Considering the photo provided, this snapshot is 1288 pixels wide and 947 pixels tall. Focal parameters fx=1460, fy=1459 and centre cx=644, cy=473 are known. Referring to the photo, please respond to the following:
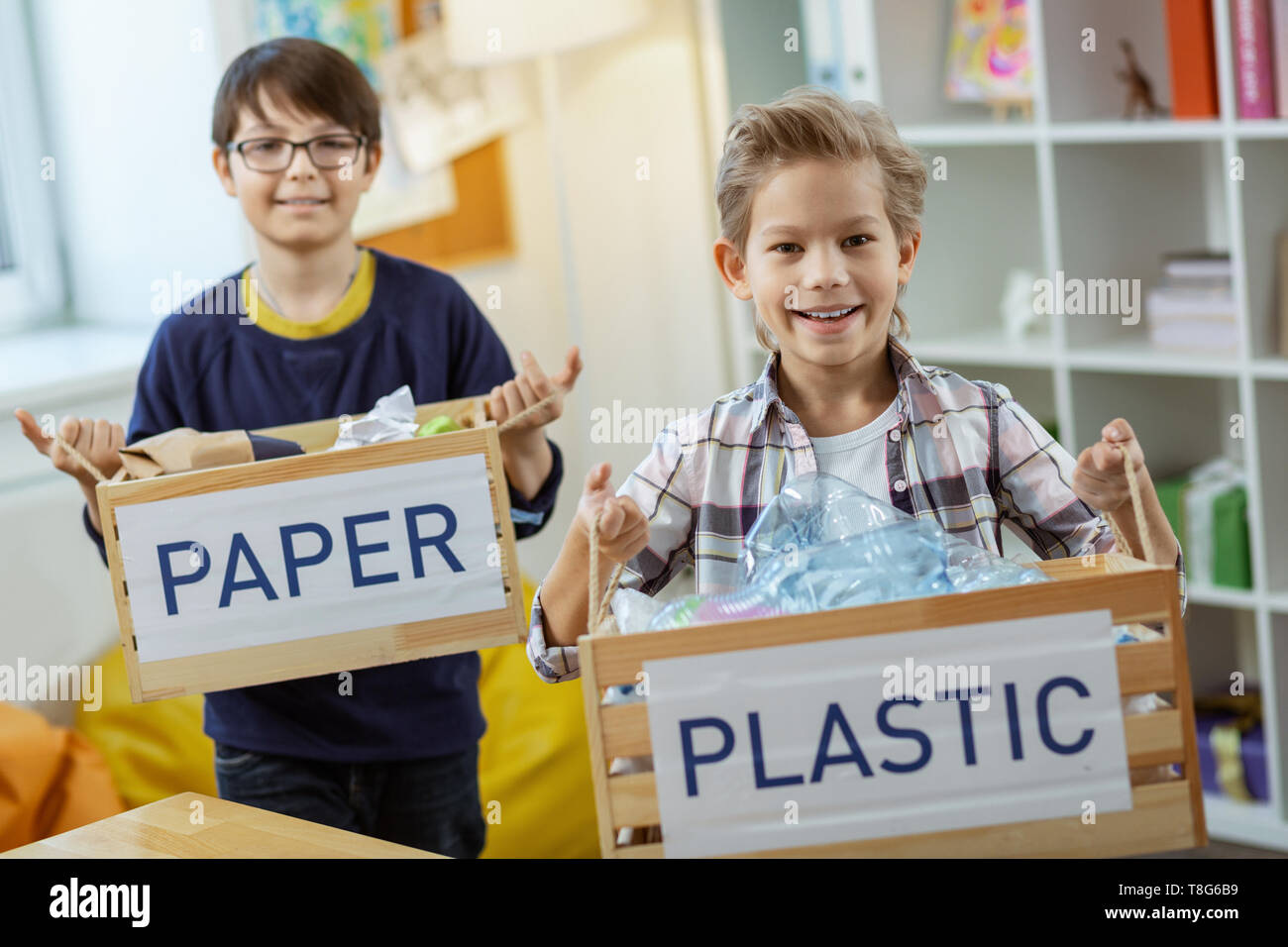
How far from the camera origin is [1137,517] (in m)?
0.94

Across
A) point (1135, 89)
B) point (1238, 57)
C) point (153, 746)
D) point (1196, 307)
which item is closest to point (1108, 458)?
point (1238, 57)

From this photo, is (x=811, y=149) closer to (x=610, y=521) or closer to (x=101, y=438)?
(x=610, y=521)

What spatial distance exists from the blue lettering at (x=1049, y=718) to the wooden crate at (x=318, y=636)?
487mm

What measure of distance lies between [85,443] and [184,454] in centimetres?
11

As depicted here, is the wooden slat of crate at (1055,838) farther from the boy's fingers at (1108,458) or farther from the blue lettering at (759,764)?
the boy's fingers at (1108,458)

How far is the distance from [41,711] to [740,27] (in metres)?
1.82

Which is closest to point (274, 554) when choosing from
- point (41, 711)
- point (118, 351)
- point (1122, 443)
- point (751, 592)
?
point (751, 592)

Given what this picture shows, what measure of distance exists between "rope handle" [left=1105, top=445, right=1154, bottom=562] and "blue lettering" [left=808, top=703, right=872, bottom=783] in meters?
0.23

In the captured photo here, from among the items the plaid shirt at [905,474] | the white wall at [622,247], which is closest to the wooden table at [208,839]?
the plaid shirt at [905,474]

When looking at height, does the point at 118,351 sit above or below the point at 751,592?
above

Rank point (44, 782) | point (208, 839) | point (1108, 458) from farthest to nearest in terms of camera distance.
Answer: point (44, 782), point (208, 839), point (1108, 458)

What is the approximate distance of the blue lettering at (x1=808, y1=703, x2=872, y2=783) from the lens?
879 millimetres

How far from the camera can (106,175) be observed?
283 centimetres
